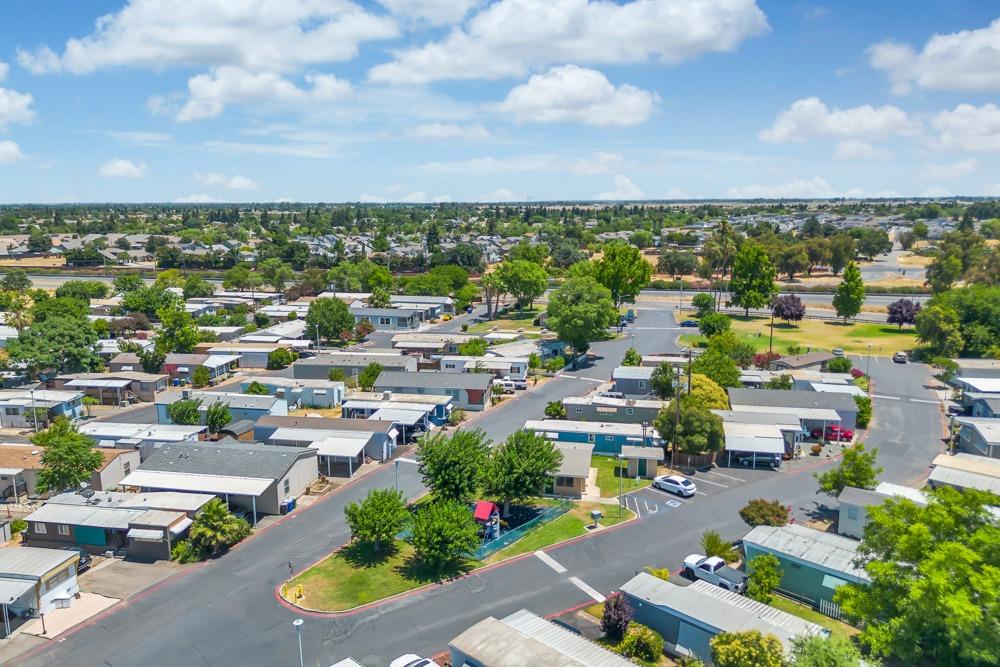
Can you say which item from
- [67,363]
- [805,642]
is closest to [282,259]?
[67,363]

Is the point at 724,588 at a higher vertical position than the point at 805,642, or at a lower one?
lower

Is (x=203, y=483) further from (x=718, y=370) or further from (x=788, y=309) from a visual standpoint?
(x=788, y=309)

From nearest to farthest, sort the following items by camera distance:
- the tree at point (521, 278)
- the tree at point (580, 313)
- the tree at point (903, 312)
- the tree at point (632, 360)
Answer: the tree at point (632, 360), the tree at point (580, 313), the tree at point (903, 312), the tree at point (521, 278)

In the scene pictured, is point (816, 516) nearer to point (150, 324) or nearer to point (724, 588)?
point (724, 588)

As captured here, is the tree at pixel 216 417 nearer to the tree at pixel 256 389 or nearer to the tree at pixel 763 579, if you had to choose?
the tree at pixel 256 389

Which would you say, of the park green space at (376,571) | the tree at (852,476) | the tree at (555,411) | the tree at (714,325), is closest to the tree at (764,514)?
the tree at (852,476)

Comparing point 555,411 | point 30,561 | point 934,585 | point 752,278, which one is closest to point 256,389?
point 555,411
